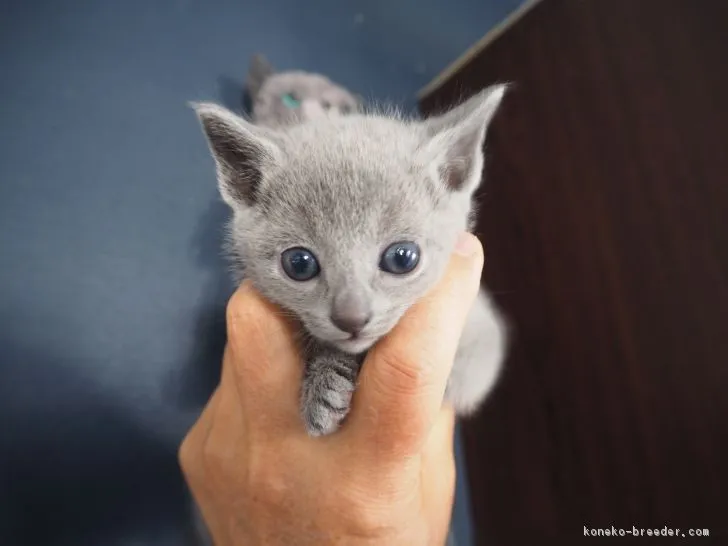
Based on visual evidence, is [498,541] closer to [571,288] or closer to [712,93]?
[571,288]

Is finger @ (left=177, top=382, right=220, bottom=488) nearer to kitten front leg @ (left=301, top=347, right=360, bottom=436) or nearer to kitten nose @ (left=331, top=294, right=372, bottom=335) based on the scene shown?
kitten front leg @ (left=301, top=347, right=360, bottom=436)

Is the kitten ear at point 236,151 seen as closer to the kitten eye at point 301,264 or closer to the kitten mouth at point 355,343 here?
the kitten eye at point 301,264

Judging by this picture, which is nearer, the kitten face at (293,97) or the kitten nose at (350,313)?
the kitten nose at (350,313)

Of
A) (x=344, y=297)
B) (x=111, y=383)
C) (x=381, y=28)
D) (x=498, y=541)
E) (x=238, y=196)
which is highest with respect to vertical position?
(x=381, y=28)

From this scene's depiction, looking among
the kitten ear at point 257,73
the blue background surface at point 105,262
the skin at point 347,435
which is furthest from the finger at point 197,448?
the kitten ear at point 257,73

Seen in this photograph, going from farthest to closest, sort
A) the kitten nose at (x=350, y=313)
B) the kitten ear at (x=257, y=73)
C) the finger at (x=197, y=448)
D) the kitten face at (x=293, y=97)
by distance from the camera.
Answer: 1. the kitten ear at (x=257, y=73)
2. the kitten face at (x=293, y=97)
3. the finger at (x=197, y=448)
4. the kitten nose at (x=350, y=313)

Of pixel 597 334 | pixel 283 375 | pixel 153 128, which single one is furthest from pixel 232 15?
pixel 597 334

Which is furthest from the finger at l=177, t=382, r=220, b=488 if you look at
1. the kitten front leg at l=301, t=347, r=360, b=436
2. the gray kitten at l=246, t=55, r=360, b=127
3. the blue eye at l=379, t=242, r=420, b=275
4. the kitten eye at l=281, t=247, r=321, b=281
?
the gray kitten at l=246, t=55, r=360, b=127
